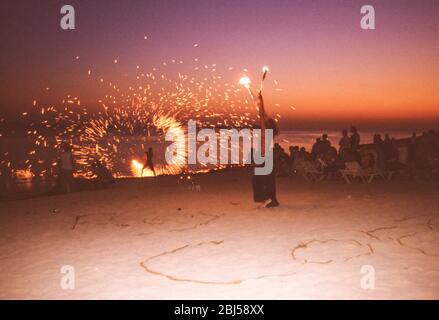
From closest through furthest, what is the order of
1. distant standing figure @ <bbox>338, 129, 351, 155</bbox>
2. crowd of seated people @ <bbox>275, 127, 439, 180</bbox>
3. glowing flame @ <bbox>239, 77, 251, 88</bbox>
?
glowing flame @ <bbox>239, 77, 251, 88</bbox> < crowd of seated people @ <bbox>275, 127, 439, 180</bbox> < distant standing figure @ <bbox>338, 129, 351, 155</bbox>

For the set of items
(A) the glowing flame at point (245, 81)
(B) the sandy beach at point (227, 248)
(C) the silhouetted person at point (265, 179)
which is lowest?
(B) the sandy beach at point (227, 248)

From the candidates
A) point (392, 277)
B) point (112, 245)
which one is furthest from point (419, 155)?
point (112, 245)

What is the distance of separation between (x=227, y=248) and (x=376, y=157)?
31.4 feet

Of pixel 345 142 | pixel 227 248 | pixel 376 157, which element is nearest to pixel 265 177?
pixel 227 248

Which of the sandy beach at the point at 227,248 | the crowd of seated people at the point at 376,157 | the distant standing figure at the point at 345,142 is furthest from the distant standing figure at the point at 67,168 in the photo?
the distant standing figure at the point at 345,142

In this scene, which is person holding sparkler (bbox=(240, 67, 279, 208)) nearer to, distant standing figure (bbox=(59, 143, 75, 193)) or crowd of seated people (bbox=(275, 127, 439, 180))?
crowd of seated people (bbox=(275, 127, 439, 180))

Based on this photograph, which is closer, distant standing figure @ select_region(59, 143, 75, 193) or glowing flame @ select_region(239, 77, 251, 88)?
glowing flame @ select_region(239, 77, 251, 88)

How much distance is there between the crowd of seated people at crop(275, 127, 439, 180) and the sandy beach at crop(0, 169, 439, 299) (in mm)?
2984

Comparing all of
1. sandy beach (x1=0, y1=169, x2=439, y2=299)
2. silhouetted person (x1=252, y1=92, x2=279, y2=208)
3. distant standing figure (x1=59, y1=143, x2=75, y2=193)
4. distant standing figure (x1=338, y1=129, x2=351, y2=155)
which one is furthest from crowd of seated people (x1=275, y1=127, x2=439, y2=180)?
distant standing figure (x1=59, y1=143, x2=75, y2=193)

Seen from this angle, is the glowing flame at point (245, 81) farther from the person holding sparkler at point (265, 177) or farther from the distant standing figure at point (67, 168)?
the distant standing figure at point (67, 168)

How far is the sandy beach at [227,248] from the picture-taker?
4.44 meters

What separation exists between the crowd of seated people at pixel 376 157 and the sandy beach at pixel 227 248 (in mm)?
2984

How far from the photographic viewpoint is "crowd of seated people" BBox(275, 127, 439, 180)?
546 inches
